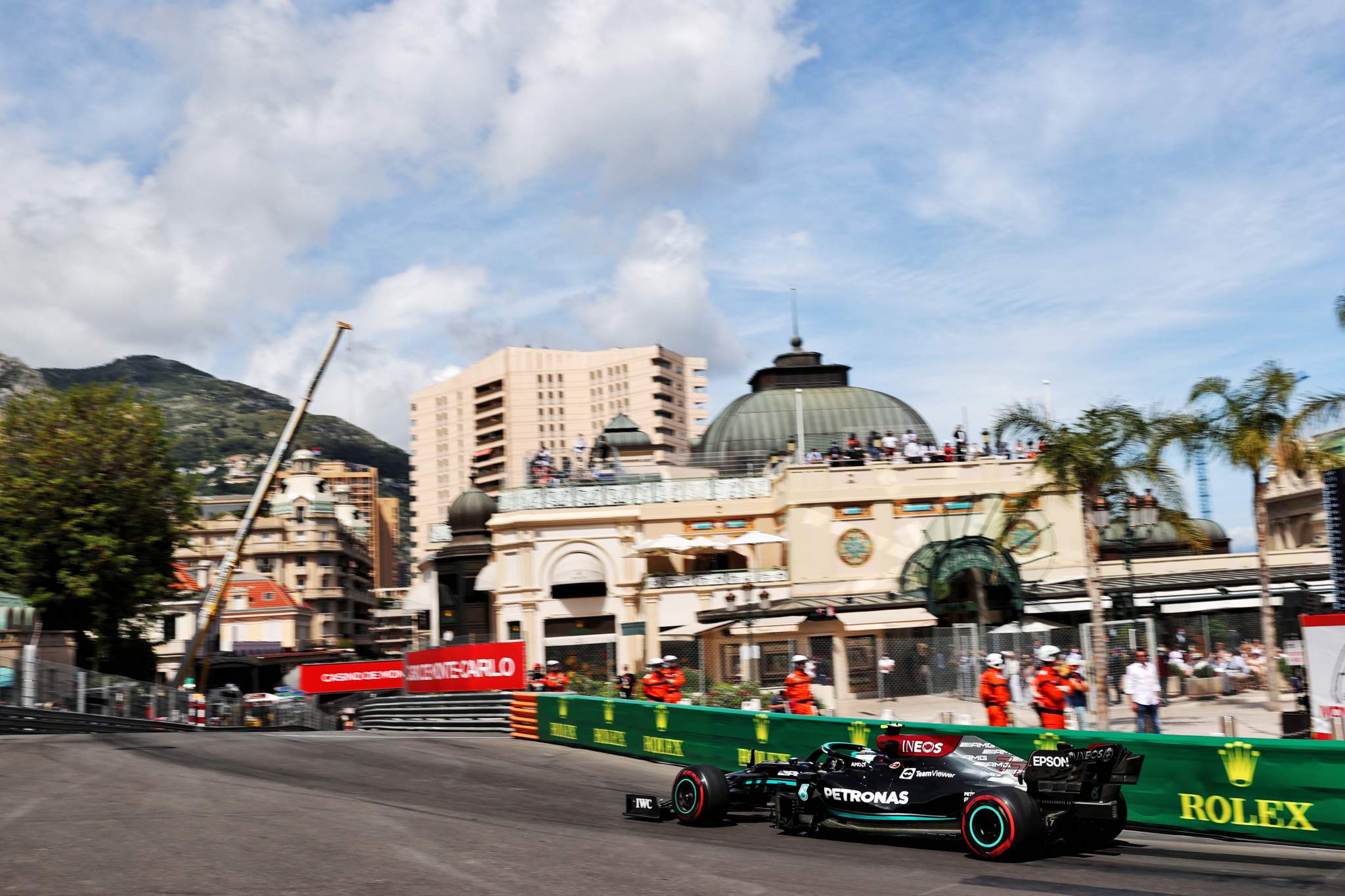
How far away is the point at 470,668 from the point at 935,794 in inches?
898

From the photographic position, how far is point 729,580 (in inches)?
1996

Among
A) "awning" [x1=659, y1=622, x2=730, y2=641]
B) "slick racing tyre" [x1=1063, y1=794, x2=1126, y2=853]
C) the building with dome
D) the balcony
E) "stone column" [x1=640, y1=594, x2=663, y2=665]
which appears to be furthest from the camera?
the building with dome

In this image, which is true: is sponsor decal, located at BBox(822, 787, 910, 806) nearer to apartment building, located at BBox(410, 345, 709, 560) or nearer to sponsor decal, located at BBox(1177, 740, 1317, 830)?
sponsor decal, located at BBox(1177, 740, 1317, 830)

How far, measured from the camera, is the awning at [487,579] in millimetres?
56000

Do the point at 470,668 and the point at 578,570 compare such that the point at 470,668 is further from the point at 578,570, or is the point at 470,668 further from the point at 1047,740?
the point at 1047,740

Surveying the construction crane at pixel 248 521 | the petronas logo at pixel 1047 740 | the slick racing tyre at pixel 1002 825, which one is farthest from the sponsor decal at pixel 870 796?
the construction crane at pixel 248 521

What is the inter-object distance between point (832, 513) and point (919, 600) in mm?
10336

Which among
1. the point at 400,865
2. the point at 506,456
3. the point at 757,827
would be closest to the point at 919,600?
the point at 757,827

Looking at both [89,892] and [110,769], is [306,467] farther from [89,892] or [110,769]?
[89,892]

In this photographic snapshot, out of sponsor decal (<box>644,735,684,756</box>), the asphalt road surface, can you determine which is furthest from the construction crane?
the asphalt road surface

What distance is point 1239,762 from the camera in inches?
489

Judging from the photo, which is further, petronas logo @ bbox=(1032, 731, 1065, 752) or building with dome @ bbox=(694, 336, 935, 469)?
building with dome @ bbox=(694, 336, 935, 469)

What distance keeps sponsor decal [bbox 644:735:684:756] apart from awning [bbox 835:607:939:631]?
19639 mm

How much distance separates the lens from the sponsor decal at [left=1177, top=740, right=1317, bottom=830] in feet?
39.1
